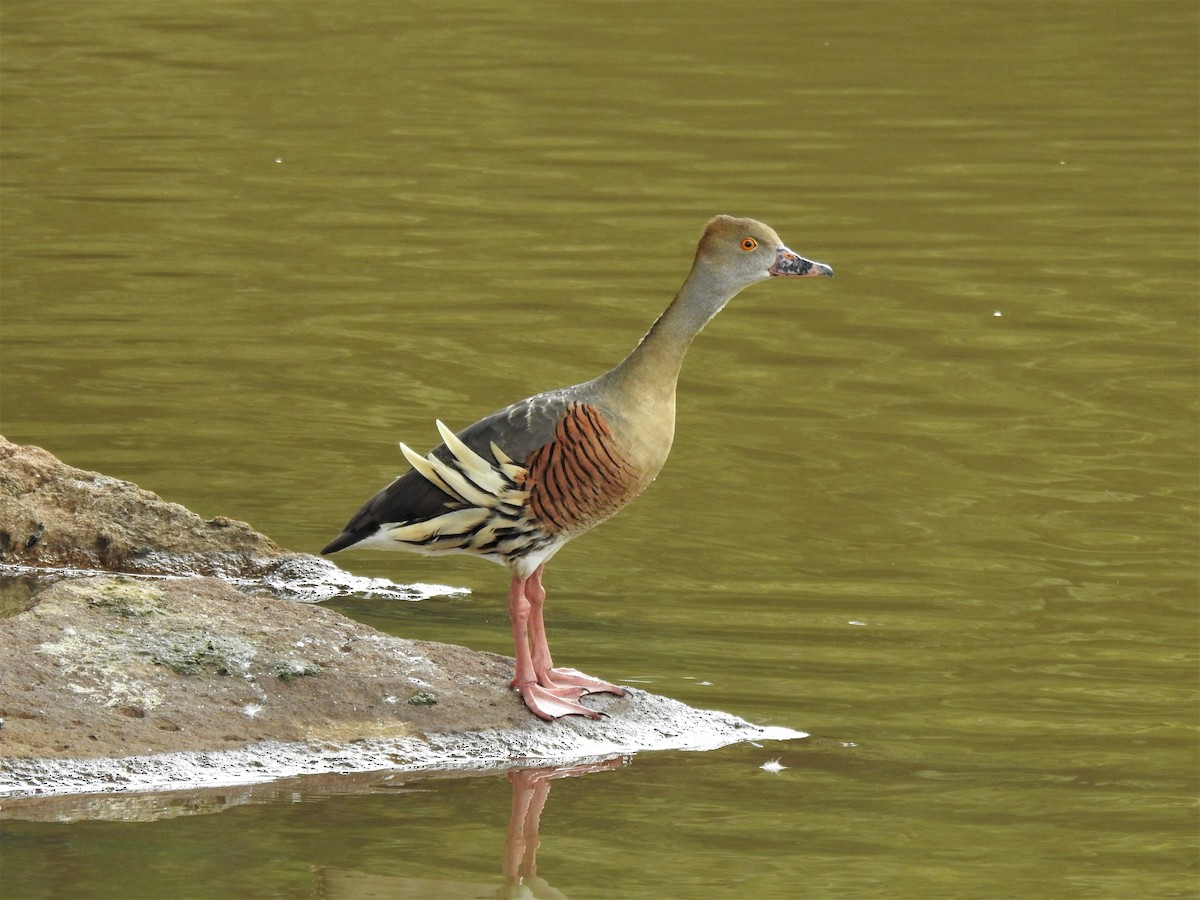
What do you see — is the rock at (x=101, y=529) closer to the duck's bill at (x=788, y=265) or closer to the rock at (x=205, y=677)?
the rock at (x=205, y=677)

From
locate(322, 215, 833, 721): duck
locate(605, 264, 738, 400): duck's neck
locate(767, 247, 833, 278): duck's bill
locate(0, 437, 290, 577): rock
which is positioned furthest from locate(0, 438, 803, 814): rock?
locate(767, 247, 833, 278): duck's bill

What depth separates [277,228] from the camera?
15453 millimetres

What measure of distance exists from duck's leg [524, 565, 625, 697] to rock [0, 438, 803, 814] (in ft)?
0.17

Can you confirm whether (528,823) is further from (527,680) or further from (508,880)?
(527,680)

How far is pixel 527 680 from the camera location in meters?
6.86

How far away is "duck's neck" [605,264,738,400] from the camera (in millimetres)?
6910

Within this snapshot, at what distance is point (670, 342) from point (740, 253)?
383 millimetres

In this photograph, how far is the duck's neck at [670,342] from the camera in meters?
6.91

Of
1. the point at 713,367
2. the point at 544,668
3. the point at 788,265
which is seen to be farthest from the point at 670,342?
the point at 713,367

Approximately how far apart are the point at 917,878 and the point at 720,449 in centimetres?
504

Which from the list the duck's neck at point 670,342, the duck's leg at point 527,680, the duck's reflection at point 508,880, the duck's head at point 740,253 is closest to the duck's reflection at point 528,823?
the duck's reflection at point 508,880

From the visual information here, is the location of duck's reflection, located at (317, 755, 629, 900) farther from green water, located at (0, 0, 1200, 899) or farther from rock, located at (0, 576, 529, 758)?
rock, located at (0, 576, 529, 758)

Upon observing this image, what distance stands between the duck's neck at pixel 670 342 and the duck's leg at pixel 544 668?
0.68m

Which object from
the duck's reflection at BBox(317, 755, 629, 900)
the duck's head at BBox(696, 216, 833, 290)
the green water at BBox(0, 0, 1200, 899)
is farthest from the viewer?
the duck's head at BBox(696, 216, 833, 290)
